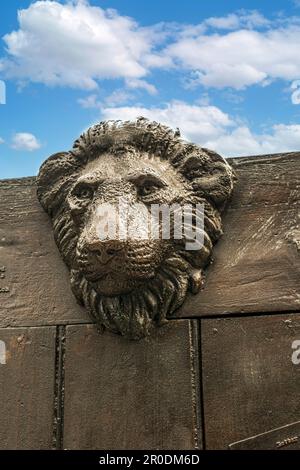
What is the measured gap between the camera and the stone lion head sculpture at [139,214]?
8.41ft

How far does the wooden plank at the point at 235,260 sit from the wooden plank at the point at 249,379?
106 millimetres

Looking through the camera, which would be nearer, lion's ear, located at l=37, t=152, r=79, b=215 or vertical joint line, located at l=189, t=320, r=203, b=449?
vertical joint line, located at l=189, t=320, r=203, b=449

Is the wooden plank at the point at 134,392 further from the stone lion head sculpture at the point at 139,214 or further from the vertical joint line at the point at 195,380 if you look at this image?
the stone lion head sculpture at the point at 139,214

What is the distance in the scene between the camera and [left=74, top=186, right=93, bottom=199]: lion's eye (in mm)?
2811

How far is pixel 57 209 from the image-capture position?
3090mm

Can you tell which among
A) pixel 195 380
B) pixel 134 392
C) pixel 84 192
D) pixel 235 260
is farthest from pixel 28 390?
pixel 235 260

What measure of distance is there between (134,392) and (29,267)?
1.03 metres

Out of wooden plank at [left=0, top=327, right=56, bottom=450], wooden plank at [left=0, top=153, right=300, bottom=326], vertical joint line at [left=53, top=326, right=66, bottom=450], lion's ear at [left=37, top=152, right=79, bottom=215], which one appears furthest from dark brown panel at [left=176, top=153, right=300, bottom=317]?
lion's ear at [left=37, top=152, right=79, bottom=215]

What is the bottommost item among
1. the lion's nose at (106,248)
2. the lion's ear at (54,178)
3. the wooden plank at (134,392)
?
the wooden plank at (134,392)

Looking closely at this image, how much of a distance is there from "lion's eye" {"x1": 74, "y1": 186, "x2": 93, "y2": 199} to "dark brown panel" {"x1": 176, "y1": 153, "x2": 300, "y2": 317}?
0.77m

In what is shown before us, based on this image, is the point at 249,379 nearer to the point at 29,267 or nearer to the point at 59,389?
the point at 59,389

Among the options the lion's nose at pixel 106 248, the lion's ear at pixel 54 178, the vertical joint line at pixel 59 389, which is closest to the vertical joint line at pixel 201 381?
the lion's nose at pixel 106 248

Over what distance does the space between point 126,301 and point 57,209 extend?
→ 0.77m

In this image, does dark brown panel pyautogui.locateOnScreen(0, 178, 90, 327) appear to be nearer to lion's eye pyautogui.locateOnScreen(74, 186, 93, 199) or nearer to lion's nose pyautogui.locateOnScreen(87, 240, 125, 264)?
lion's eye pyautogui.locateOnScreen(74, 186, 93, 199)
